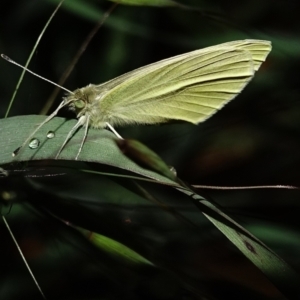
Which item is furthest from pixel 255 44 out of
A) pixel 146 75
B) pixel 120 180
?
pixel 120 180

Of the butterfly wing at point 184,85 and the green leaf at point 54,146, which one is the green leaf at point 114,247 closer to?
the green leaf at point 54,146

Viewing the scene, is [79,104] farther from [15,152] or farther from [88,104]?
[15,152]

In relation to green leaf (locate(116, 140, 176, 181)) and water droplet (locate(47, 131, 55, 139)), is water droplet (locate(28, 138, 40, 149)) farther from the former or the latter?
green leaf (locate(116, 140, 176, 181))

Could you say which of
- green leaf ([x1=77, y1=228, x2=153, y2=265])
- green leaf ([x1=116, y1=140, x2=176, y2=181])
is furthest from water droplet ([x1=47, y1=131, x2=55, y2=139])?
green leaf ([x1=116, y1=140, x2=176, y2=181])

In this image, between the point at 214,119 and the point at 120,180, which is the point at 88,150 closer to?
the point at 120,180

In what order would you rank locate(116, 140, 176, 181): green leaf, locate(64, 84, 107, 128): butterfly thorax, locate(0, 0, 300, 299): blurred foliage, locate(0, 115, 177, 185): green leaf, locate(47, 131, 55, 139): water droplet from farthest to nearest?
1. locate(0, 0, 300, 299): blurred foliage
2. locate(64, 84, 107, 128): butterfly thorax
3. locate(47, 131, 55, 139): water droplet
4. locate(0, 115, 177, 185): green leaf
5. locate(116, 140, 176, 181): green leaf
